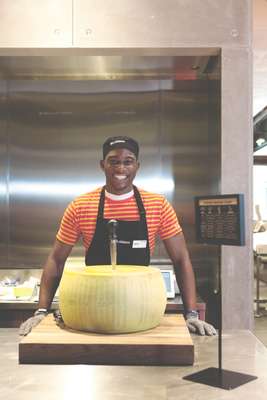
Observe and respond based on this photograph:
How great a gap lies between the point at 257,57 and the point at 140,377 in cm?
412

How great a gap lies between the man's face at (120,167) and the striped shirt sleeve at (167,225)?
0.21 m

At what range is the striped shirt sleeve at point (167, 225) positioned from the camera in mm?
2322

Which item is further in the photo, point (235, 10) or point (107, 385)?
point (235, 10)

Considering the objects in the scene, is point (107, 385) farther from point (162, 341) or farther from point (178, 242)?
point (178, 242)

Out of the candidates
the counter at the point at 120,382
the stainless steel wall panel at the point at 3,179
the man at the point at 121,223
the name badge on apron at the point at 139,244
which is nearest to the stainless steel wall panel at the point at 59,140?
the stainless steel wall panel at the point at 3,179

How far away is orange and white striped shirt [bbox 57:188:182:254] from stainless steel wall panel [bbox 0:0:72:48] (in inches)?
31.0

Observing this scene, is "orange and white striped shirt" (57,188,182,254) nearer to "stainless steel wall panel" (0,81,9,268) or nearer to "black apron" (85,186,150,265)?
"black apron" (85,186,150,265)

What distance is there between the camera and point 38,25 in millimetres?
2553

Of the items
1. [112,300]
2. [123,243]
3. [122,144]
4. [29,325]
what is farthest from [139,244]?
[112,300]

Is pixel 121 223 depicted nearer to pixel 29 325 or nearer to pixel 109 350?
pixel 29 325

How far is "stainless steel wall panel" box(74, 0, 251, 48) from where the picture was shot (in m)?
2.51

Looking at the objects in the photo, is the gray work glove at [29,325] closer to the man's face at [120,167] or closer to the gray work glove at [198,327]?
the gray work glove at [198,327]

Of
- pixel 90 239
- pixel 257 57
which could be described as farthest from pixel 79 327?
pixel 257 57

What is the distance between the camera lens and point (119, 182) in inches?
92.1
